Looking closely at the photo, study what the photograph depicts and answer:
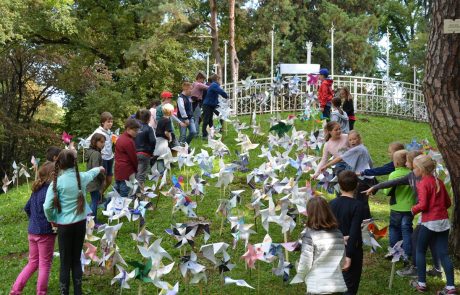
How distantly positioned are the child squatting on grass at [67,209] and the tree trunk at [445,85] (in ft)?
12.0

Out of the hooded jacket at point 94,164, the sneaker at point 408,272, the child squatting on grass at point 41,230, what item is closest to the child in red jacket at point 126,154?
the hooded jacket at point 94,164

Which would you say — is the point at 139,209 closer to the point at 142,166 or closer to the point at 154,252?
the point at 154,252

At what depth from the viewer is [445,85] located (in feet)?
19.5

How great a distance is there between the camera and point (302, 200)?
6.00 meters

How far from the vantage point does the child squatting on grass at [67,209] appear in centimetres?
499

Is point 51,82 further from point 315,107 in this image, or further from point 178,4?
point 315,107

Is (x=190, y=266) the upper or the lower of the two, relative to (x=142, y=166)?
lower

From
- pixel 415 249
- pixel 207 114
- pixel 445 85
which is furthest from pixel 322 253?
pixel 207 114

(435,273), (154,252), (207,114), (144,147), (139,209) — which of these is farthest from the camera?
(207,114)

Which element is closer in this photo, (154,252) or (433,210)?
(154,252)

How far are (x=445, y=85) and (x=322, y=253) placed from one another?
9.02 ft

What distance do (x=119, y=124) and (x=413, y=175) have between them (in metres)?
15.9

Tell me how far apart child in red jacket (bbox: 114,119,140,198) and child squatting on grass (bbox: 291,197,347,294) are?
3639 millimetres

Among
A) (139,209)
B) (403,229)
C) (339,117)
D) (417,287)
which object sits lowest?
(417,287)
